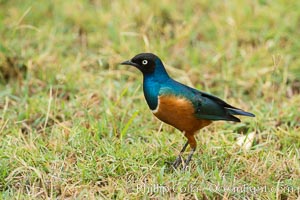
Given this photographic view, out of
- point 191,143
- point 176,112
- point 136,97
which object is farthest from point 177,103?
point 136,97

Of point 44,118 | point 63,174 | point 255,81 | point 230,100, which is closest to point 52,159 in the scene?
point 63,174

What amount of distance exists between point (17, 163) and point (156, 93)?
1.15 m

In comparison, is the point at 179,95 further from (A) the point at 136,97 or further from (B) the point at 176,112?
(A) the point at 136,97

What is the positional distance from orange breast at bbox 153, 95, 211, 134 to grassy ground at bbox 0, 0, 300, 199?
34 cm

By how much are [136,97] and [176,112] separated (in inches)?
54.3

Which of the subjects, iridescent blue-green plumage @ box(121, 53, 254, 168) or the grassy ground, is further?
iridescent blue-green plumage @ box(121, 53, 254, 168)

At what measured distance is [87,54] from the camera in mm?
7020

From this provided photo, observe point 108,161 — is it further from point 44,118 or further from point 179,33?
point 179,33

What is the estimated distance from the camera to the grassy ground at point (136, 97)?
462cm

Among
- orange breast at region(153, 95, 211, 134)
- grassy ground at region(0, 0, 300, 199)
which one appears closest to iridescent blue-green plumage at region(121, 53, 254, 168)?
orange breast at region(153, 95, 211, 134)

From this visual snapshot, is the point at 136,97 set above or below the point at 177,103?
below

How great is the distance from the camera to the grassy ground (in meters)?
4.62

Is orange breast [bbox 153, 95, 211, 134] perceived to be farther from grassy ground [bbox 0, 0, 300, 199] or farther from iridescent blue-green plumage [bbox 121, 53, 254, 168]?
grassy ground [bbox 0, 0, 300, 199]

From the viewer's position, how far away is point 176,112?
4.79 metres
